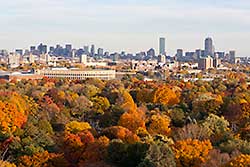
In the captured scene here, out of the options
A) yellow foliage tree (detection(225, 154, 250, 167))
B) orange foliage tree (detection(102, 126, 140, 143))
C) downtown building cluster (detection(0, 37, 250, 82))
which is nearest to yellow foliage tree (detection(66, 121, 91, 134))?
orange foliage tree (detection(102, 126, 140, 143))

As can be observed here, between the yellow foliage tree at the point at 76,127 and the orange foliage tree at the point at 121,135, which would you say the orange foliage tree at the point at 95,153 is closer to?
the orange foliage tree at the point at 121,135

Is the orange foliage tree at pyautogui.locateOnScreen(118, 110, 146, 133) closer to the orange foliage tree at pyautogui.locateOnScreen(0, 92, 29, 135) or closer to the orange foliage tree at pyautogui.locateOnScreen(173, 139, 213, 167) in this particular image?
the orange foliage tree at pyautogui.locateOnScreen(0, 92, 29, 135)

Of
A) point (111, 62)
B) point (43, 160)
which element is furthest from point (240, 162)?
point (111, 62)

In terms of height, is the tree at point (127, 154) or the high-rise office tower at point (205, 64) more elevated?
the tree at point (127, 154)

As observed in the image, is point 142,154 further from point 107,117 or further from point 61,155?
point 107,117

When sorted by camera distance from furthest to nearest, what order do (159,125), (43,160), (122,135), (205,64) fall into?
(205,64)
(159,125)
(122,135)
(43,160)

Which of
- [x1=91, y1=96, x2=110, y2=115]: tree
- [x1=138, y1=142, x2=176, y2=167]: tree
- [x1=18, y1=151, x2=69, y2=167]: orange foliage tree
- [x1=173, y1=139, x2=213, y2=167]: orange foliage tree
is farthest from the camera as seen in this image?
[x1=91, y1=96, x2=110, y2=115]: tree

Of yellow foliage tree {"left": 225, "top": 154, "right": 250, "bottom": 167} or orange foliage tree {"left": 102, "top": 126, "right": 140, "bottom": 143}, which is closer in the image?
yellow foliage tree {"left": 225, "top": 154, "right": 250, "bottom": 167}

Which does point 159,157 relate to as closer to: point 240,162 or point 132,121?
point 240,162

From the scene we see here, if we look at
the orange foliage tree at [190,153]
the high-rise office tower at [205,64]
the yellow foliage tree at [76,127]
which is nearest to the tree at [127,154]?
the orange foliage tree at [190,153]
